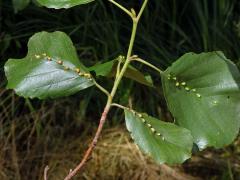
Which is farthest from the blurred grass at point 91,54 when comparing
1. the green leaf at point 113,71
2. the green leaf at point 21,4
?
the green leaf at point 113,71

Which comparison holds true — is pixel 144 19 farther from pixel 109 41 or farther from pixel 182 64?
pixel 182 64

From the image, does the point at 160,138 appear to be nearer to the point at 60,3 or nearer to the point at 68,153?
the point at 60,3

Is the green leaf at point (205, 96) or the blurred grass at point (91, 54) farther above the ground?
the green leaf at point (205, 96)

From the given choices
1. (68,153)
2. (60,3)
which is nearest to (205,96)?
(60,3)

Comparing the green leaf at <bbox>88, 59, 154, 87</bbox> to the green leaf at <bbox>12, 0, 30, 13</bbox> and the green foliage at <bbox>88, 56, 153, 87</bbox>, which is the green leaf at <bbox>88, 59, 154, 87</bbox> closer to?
the green foliage at <bbox>88, 56, 153, 87</bbox>

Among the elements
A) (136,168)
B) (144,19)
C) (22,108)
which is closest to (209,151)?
(136,168)

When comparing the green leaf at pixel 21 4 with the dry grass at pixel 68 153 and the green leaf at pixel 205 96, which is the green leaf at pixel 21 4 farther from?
the dry grass at pixel 68 153
